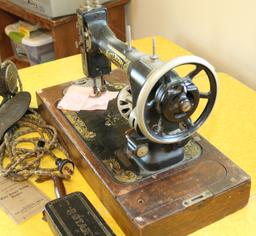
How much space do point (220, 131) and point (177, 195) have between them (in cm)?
34

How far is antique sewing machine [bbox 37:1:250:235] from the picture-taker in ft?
2.80

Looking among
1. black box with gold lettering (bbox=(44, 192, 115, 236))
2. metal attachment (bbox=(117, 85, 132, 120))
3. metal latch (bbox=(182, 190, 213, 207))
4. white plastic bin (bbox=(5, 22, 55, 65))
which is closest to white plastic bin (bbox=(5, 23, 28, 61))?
white plastic bin (bbox=(5, 22, 55, 65))

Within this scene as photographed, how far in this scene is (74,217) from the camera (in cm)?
91

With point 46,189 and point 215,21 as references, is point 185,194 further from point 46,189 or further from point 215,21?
point 215,21

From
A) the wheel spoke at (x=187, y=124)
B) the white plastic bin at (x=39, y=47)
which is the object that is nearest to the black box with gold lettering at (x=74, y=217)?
the wheel spoke at (x=187, y=124)

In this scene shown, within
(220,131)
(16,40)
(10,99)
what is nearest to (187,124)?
(220,131)

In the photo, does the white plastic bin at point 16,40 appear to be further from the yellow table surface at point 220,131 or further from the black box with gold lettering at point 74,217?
the black box with gold lettering at point 74,217

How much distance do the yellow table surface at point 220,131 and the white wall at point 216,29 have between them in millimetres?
90

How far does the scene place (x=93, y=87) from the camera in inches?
48.6

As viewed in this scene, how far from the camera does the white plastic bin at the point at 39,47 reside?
204 cm

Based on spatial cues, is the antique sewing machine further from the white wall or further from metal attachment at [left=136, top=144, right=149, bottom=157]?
the white wall

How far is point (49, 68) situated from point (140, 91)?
74 cm

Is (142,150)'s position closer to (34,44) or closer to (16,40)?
(34,44)

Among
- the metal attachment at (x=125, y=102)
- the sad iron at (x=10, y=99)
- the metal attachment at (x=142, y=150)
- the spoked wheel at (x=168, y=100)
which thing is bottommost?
the sad iron at (x=10, y=99)
